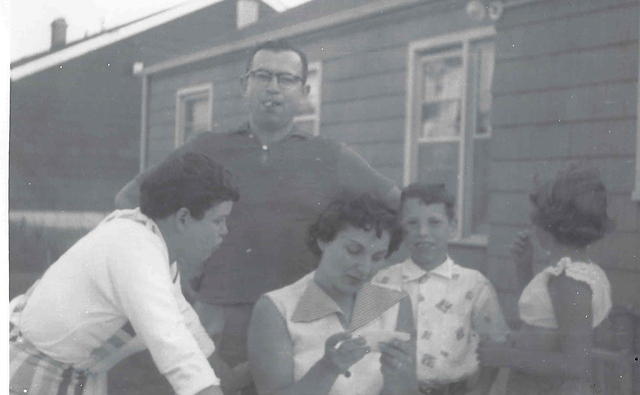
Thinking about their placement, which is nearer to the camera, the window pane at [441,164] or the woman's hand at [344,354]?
the woman's hand at [344,354]

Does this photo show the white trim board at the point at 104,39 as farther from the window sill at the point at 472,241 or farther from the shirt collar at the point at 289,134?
the window sill at the point at 472,241

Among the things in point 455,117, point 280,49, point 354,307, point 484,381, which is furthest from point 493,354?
point 280,49

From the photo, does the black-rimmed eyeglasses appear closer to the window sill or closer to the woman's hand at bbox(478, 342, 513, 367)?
the window sill

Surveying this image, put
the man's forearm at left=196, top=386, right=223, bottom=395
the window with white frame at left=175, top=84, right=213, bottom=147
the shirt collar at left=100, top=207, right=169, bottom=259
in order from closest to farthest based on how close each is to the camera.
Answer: the man's forearm at left=196, top=386, right=223, bottom=395, the shirt collar at left=100, top=207, right=169, bottom=259, the window with white frame at left=175, top=84, right=213, bottom=147

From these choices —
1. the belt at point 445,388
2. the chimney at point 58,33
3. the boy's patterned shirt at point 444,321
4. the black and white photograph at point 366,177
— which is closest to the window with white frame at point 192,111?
the black and white photograph at point 366,177

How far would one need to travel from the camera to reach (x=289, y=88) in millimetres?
1949

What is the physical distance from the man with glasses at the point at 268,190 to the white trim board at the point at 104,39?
15.6 inches

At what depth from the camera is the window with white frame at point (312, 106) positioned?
196cm

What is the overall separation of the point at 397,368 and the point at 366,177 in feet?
1.76

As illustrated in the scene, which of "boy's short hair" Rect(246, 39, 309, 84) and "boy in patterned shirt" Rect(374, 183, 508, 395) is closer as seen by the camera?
"boy in patterned shirt" Rect(374, 183, 508, 395)

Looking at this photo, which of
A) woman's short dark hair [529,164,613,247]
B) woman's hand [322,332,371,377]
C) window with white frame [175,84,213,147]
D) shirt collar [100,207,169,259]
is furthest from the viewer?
window with white frame [175,84,213,147]

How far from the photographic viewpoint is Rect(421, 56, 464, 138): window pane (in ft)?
6.40

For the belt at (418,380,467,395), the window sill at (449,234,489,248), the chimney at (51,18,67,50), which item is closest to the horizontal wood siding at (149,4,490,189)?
the window sill at (449,234,489,248)

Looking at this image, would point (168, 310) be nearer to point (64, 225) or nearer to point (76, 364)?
point (76, 364)
